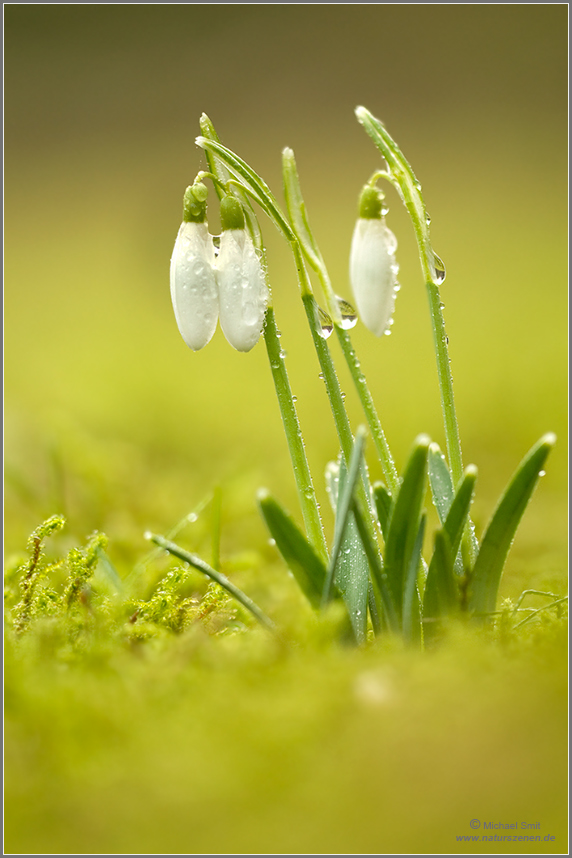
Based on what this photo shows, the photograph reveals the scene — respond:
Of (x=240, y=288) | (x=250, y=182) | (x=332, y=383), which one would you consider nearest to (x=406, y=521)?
(x=332, y=383)

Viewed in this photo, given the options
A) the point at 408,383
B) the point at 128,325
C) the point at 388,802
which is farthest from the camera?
the point at 128,325

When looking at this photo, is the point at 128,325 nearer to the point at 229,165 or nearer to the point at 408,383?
the point at 408,383

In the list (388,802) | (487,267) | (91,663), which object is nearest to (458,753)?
(388,802)

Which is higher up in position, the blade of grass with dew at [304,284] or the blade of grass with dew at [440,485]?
the blade of grass with dew at [304,284]

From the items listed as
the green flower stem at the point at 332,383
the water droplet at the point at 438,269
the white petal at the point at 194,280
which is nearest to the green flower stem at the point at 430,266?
the water droplet at the point at 438,269

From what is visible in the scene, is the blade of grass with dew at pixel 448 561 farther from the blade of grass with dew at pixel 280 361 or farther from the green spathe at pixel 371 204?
the green spathe at pixel 371 204

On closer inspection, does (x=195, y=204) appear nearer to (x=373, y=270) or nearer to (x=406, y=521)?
(x=373, y=270)
